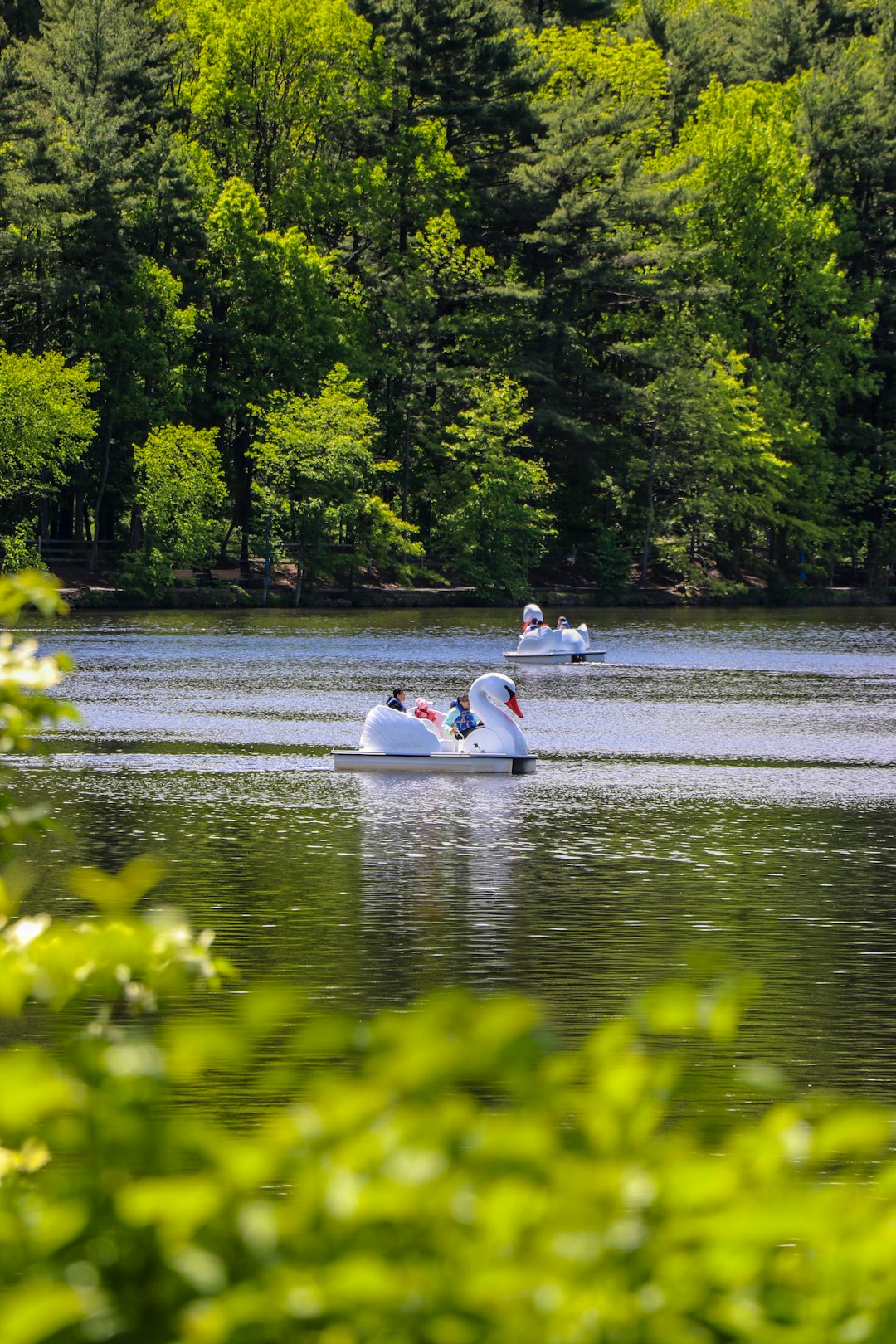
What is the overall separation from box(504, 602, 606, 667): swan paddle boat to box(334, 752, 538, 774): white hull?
22217 mm

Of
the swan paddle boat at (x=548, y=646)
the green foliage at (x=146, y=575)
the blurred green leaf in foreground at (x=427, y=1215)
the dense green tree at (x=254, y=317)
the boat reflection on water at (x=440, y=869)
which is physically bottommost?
the boat reflection on water at (x=440, y=869)

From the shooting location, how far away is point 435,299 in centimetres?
7825

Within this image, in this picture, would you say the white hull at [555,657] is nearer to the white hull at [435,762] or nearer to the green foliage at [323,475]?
the white hull at [435,762]

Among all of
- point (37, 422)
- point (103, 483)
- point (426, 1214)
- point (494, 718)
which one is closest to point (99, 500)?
point (103, 483)

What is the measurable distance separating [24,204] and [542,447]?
25.6 m

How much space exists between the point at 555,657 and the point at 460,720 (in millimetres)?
21114

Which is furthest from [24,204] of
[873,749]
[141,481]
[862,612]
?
[873,749]

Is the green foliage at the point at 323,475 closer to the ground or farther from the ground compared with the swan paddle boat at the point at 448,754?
farther from the ground

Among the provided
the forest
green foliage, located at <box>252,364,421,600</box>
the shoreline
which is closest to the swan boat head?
the shoreline

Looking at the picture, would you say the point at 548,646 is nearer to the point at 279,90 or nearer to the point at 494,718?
the point at 494,718

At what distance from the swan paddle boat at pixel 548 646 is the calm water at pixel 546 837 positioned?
5317 millimetres

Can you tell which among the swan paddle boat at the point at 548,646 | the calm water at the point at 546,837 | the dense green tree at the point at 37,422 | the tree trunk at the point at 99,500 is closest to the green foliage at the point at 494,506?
the tree trunk at the point at 99,500

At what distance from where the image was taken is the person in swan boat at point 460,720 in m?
26.2

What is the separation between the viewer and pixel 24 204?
64.0m
